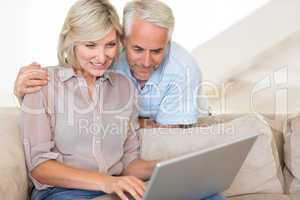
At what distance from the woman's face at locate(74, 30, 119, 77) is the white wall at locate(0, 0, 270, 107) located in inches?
47.8

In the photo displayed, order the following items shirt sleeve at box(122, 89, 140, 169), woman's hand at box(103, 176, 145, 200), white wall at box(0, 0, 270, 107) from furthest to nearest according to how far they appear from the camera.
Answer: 1. white wall at box(0, 0, 270, 107)
2. shirt sleeve at box(122, 89, 140, 169)
3. woman's hand at box(103, 176, 145, 200)

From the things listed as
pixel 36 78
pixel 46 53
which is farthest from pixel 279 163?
pixel 46 53

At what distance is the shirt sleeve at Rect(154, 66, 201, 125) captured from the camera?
1881mm

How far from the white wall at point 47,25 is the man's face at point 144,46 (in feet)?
3.31

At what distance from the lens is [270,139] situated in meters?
1.83

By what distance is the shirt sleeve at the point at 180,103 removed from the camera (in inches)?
74.0

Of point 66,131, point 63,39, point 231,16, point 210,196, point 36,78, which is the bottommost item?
point 210,196

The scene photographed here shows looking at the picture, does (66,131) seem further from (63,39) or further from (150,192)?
(150,192)

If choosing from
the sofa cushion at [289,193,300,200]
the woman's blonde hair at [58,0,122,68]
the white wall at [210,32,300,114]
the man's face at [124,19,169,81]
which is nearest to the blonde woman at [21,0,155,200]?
the woman's blonde hair at [58,0,122,68]

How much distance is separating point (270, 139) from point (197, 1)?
1.24 meters

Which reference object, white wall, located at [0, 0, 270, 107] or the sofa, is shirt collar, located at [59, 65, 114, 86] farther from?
white wall, located at [0, 0, 270, 107]

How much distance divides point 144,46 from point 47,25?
121cm

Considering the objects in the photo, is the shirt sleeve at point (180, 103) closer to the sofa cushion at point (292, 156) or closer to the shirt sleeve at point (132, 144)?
the shirt sleeve at point (132, 144)

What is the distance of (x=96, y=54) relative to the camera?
5.00ft
